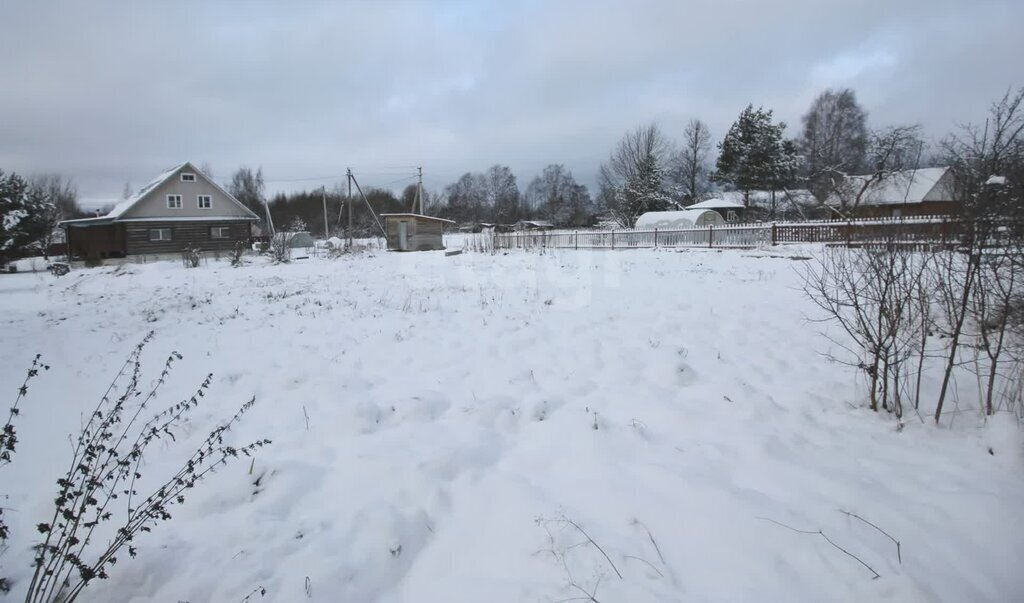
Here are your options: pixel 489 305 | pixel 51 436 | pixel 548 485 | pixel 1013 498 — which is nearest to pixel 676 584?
pixel 548 485

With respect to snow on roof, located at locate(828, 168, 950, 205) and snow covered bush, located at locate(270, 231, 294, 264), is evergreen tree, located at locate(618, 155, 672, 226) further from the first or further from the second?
snow covered bush, located at locate(270, 231, 294, 264)

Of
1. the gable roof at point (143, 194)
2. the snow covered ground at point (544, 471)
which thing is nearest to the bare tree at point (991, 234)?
the snow covered ground at point (544, 471)

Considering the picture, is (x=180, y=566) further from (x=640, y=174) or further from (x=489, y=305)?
(x=640, y=174)

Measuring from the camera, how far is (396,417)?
11.5ft

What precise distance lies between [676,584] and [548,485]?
34.3 inches

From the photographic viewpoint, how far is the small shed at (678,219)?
110 feet

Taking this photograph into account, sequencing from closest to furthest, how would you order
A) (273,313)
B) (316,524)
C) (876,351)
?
(316,524) < (876,351) < (273,313)

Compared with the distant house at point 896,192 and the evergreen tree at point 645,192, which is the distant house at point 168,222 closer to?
the evergreen tree at point 645,192

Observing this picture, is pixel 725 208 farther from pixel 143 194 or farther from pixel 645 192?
pixel 143 194

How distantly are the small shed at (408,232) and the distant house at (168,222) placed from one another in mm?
13933

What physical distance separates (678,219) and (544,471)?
33938 millimetres

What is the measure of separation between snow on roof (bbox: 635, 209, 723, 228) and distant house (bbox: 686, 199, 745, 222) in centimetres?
163

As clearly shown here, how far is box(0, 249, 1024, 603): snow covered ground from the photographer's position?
2.06 m

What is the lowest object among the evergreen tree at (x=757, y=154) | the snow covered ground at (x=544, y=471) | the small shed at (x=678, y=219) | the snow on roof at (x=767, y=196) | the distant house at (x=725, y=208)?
the snow covered ground at (x=544, y=471)
